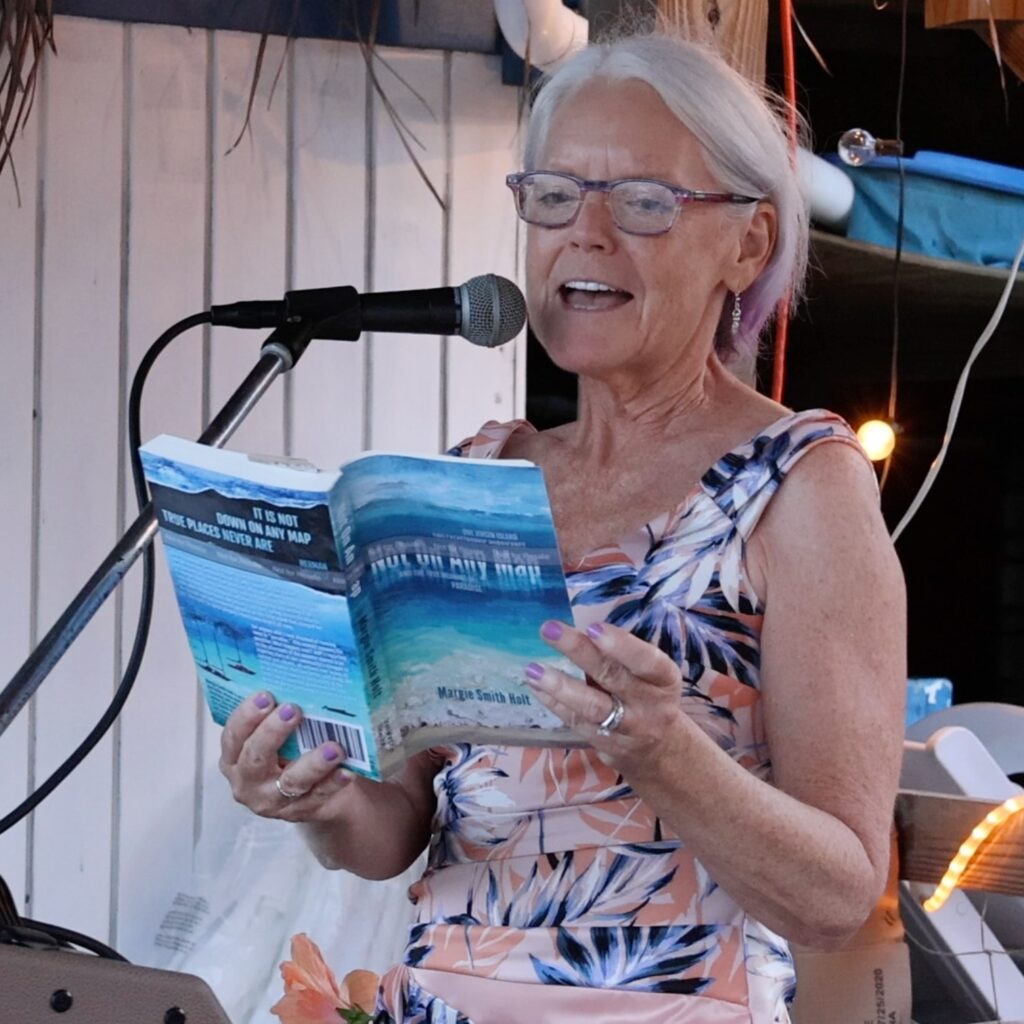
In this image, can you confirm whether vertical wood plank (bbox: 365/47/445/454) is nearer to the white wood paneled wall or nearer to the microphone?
the white wood paneled wall

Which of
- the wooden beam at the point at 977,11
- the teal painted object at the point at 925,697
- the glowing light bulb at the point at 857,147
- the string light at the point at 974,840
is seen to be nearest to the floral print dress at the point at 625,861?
the string light at the point at 974,840

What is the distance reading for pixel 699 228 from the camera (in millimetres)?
1432

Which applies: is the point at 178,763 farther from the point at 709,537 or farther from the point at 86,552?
the point at 709,537

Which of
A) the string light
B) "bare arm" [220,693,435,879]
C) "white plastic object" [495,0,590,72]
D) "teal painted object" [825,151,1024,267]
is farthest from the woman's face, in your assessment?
"teal painted object" [825,151,1024,267]

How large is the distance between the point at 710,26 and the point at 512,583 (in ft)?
3.72

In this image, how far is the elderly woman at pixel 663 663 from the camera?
3.76 ft

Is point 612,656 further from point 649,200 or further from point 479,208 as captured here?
point 479,208

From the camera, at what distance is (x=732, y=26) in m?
1.95

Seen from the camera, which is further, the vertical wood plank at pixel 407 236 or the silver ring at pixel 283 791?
the vertical wood plank at pixel 407 236

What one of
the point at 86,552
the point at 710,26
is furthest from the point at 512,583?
the point at 86,552

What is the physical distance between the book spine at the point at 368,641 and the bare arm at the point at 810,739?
0.15 m

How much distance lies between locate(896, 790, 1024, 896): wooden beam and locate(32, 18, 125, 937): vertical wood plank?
54.3 inches

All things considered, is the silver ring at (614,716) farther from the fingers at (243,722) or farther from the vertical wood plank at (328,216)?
the vertical wood plank at (328,216)

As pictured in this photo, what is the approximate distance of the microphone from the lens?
150cm
